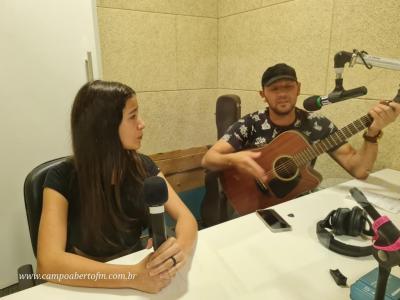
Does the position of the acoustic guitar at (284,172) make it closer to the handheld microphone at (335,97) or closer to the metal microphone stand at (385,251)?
the handheld microphone at (335,97)

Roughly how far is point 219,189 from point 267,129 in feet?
1.54

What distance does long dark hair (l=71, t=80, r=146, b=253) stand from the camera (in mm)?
1015

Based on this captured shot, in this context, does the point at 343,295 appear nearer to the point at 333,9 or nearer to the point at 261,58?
the point at 333,9

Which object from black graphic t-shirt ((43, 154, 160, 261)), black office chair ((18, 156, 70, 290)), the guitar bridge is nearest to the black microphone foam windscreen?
black graphic t-shirt ((43, 154, 160, 261))

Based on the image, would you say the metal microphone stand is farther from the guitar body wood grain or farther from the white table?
the guitar body wood grain

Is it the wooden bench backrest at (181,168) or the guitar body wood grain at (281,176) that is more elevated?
the guitar body wood grain at (281,176)

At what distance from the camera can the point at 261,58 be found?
2.24 m

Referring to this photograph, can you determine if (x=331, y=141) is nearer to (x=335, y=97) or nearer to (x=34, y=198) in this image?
(x=335, y=97)

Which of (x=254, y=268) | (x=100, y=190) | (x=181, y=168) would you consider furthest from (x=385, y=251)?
(x=181, y=168)

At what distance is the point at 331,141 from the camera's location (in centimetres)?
144

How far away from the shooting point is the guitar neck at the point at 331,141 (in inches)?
52.3

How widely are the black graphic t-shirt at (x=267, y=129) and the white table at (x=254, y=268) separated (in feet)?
2.13

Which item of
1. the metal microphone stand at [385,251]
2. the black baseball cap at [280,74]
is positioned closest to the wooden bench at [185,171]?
the black baseball cap at [280,74]

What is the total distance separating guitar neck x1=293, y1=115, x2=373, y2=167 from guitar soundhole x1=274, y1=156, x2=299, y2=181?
1.2 inches
